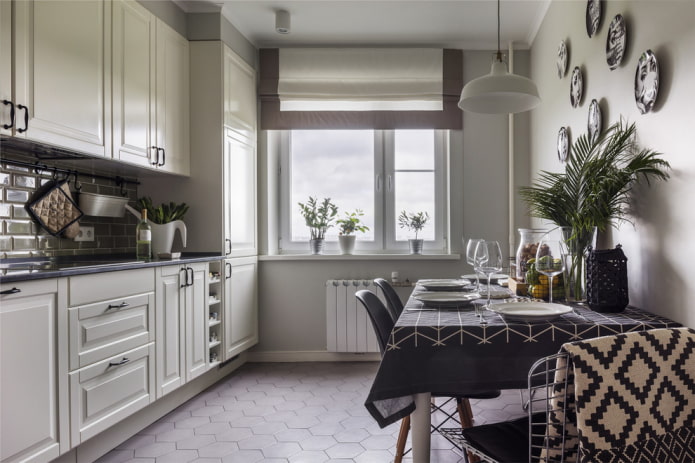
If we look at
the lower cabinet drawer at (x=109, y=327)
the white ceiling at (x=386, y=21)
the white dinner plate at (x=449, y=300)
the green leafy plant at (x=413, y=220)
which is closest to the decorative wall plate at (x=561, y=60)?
the white ceiling at (x=386, y=21)

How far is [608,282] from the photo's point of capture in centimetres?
167

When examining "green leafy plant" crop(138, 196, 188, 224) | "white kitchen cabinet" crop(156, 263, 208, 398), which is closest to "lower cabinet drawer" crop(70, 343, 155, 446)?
"white kitchen cabinet" crop(156, 263, 208, 398)

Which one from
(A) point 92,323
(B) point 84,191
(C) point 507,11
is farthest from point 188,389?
(C) point 507,11

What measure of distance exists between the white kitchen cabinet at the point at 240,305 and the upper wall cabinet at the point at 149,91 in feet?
2.77

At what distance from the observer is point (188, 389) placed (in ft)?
9.89

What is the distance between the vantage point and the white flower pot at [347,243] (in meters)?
3.92

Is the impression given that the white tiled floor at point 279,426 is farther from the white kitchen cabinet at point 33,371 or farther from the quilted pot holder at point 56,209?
the quilted pot holder at point 56,209

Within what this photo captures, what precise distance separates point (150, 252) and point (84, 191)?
0.54 meters

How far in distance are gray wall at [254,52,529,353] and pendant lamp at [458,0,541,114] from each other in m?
1.55

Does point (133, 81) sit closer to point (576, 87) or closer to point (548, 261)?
point (548, 261)

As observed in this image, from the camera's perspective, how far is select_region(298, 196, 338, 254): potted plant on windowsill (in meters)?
3.97

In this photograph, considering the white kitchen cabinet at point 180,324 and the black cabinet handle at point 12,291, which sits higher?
the black cabinet handle at point 12,291

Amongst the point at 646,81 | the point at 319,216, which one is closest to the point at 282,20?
the point at 319,216

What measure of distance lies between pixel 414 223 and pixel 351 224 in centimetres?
55
